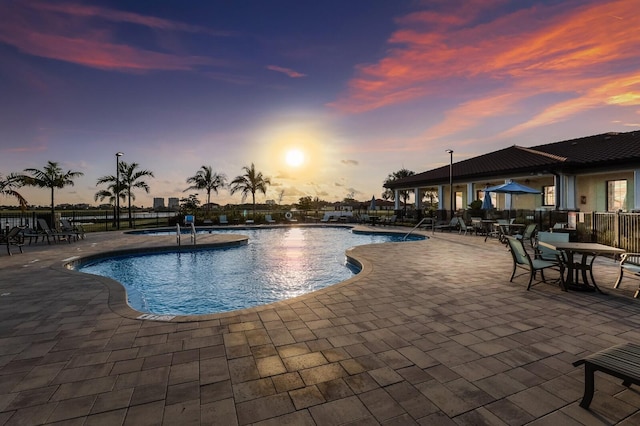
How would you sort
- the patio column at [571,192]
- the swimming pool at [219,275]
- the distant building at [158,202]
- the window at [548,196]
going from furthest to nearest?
the distant building at [158,202], the window at [548,196], the patio column at [571,192], the swimming pool at [219,275]

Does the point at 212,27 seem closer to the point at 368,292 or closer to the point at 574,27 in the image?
the point at 368,292

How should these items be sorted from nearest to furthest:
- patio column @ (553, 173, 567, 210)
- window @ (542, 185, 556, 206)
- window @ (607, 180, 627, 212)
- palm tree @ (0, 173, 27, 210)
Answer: window @ (607, 180, 627, 212) < palm tree @ (0, 173, 27, 210) < patio column @ (553, 173, 567, 210) < window @ (542, 185, 556, 206)

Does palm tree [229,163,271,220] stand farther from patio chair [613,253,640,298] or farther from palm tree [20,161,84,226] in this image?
patio chair [613,253,640,298]

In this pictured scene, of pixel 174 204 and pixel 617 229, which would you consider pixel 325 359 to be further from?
pixel 174 204

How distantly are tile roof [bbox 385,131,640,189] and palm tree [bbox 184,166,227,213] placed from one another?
60.3ft

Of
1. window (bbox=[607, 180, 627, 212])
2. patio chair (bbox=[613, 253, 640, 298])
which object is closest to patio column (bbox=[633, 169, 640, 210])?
window (bbox=[607, 180, 627, 212])

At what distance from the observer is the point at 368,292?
5031 millimetres

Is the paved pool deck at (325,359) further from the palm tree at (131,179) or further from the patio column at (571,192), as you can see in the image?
the palm tree at (131,179)

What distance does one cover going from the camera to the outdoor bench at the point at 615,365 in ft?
5.97

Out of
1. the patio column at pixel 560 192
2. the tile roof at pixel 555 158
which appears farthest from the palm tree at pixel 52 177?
the patio column at pixel 560 192

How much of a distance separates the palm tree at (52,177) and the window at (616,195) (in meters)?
29.4

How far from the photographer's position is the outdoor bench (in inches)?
71.7

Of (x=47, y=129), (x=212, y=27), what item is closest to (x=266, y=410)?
(x=212, y=27)

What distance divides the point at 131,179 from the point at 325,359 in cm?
2403
